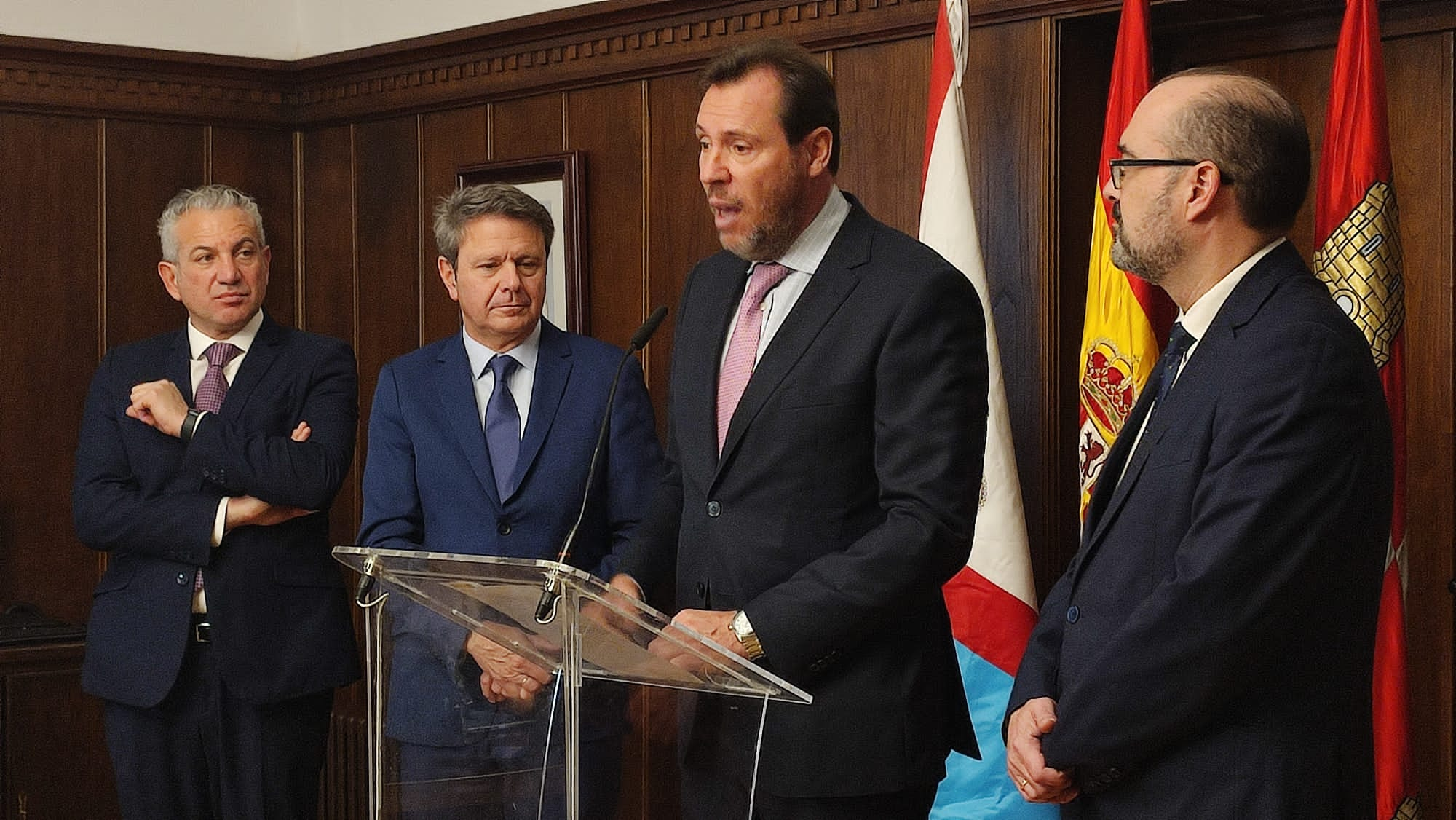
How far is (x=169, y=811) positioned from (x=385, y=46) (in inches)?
105

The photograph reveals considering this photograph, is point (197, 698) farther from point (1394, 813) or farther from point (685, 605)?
point (1394, 813)

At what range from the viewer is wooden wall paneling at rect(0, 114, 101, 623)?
5031 mm

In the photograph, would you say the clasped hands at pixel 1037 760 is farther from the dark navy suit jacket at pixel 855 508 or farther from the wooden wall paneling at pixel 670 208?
A: the wooden wall paneling at pixel 670 208

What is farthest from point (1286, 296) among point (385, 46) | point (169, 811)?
point (385, 46)

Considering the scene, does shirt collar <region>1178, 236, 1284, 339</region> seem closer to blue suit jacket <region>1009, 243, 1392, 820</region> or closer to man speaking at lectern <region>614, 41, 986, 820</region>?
blue suit jacket <region>1009, 243, 1392, 820</region>

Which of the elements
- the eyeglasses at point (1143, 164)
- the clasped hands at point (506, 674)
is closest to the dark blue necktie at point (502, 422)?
the clasped hands at point (506, 674)

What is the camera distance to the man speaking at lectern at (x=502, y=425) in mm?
3139

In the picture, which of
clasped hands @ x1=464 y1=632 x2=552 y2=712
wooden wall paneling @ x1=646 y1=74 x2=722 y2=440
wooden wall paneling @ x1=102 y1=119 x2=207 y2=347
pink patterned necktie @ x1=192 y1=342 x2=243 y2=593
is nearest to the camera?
clasped hands @ x1=464 y1=632 x2=552 y2=712

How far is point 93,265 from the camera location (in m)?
5.18

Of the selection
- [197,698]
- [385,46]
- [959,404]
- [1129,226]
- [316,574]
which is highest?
[385,46]

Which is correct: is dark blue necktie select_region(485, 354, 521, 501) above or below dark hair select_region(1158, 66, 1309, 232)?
below

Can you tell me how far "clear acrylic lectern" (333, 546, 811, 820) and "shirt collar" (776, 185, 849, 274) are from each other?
740 mm

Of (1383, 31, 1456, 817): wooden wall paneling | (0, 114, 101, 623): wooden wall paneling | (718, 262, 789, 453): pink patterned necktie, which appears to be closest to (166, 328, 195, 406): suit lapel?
(718, 262, 789, 453): pink patterned necktie

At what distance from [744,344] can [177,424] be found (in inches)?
56.9
